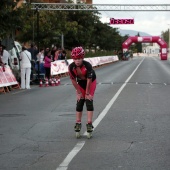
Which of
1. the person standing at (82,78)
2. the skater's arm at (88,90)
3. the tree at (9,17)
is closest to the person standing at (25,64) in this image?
the tree at (9,17)

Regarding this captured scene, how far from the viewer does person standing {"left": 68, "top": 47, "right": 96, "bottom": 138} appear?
28.4 feet

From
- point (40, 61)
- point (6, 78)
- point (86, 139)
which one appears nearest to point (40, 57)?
point (40, 61)

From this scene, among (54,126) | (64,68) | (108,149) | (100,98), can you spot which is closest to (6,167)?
(108,149)

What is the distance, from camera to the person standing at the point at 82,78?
8664mm

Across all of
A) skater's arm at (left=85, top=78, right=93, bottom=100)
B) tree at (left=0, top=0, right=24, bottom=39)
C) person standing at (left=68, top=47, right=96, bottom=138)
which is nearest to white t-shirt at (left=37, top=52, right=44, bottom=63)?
tree at (left=0, top=0, right=24, bottom=39)

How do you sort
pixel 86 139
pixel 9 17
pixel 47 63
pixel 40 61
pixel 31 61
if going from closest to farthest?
pixel 86 139 → pixel 9 17 → pixel 31 61 → pixel 47 63 → pixel 40 61

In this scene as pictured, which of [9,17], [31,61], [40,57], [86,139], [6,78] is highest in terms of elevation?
[9,17]

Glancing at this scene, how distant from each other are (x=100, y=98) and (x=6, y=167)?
33.3ft

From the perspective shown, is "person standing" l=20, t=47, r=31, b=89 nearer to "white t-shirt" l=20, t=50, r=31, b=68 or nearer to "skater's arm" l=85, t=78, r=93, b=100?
"white t-shirt" l=20, t=50, r=31, b=68

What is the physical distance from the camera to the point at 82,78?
8.98 m

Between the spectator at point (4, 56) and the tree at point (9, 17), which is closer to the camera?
the spectator at point (4, 56)

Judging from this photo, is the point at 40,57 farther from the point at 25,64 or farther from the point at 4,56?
the point at 4,56

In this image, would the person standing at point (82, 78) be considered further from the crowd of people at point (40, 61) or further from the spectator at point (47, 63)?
the spectator at point (47, 63)

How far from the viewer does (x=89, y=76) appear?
8.79 metres
